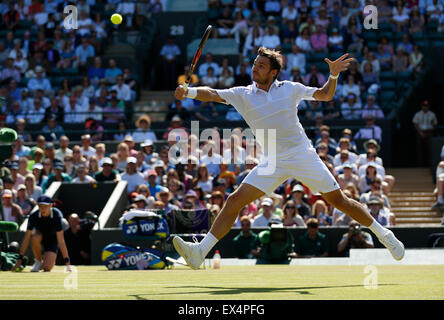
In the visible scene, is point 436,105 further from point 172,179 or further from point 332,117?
point 172,179

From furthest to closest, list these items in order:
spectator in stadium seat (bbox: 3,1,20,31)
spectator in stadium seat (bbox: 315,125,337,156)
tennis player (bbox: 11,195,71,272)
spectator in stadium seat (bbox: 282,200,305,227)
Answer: spectator in stadium seat (bbox: 3,1,20,31)
spectator in stadium seat (bbox: 315,125,337,156)
spectator in stadium seat (bbox: 282,200,305,227)
tennis player (bbox: 11,195,71,272)

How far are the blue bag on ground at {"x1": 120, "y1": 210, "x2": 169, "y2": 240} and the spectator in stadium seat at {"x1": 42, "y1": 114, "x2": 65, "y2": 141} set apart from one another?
7467 mm

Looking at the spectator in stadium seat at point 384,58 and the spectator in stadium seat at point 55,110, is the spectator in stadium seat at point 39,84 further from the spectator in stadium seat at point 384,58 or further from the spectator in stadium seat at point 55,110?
the spectator in stadium seat at point 384,58

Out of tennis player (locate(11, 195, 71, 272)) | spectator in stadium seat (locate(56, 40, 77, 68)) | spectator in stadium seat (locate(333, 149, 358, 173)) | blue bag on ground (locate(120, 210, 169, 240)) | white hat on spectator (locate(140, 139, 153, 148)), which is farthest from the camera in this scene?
spectator in stadium seat (locate(56, 40, 77, 68))

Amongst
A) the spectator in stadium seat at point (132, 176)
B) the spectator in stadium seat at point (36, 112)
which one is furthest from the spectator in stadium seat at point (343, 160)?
the spectator in stadium seat at point (36, 112)

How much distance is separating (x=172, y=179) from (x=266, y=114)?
367 inches

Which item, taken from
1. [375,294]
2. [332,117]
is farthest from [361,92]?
[375,294]

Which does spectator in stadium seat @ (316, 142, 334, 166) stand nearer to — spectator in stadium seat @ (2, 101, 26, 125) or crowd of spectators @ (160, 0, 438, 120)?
crowd of spectators @ (160, 0, 438, 120)

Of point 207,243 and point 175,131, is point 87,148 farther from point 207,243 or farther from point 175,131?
point 207,243

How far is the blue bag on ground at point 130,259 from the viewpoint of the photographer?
1438 cm

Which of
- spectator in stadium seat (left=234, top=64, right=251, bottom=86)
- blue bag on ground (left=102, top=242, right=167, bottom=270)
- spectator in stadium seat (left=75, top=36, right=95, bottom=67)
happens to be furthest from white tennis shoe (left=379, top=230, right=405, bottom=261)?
spectator in stadium seat (left=75, top=36, right=95, bottom=67)

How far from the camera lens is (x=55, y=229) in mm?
15508

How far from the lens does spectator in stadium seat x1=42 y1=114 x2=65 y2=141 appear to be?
75.0 feet

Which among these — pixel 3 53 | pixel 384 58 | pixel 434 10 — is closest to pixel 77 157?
pixel 3 53
